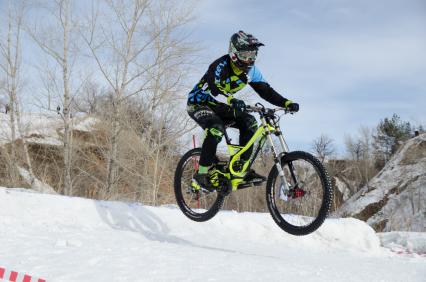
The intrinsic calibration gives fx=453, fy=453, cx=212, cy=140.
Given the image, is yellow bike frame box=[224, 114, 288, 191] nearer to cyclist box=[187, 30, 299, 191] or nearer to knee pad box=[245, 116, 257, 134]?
cyclist box=[187, 30, 299, 191]

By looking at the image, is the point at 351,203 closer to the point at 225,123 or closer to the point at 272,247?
the point at 272,247

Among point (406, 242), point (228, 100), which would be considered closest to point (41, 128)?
point (406, 242)

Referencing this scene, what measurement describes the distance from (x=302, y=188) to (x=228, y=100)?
133cm

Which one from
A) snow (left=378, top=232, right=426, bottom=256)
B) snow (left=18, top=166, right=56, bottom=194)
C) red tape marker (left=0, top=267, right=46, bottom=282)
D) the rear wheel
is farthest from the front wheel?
snow (left=18, top=166, right=56, bottom=194)

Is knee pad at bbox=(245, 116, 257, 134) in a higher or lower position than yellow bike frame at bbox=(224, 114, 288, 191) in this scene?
higher

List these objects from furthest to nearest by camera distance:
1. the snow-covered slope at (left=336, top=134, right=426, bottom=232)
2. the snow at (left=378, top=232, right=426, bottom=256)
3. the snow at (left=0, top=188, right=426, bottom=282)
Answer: the snow-covered slope at (left=336, top=134, right=426, bottom=232), the snow at (left=378, top=232, right=426, bottom=256), the snow at (left=0, top=188, right=426, bottom=282)

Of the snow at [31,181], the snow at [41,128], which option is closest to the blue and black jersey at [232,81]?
the snow at [31,181]

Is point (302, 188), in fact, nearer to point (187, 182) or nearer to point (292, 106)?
point (292, 106)

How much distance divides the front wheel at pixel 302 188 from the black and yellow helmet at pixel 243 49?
1.22 m

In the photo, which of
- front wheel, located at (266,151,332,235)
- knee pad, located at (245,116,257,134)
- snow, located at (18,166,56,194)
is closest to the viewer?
front wheel, located at (266,151,332,235)

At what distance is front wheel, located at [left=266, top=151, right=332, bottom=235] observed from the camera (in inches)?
194

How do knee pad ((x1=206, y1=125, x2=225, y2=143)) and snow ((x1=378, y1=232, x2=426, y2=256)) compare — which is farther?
snow ((x1=378, y1=232, x2=426, y2=256))

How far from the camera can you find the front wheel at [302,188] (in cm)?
493

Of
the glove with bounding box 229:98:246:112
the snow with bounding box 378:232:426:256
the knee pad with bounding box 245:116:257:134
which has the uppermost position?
the glove with bounding box 229:98:246:112
